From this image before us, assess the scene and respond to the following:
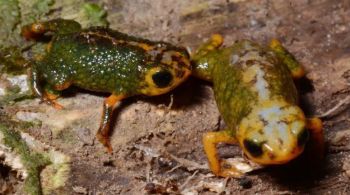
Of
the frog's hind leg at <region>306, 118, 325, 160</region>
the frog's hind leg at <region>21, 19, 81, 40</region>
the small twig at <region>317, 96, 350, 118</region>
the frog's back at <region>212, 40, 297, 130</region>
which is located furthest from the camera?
the frog's hind leg at <region>21, 19, 81, 40</region>

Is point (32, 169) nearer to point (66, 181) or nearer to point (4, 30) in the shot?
point (66, 181)

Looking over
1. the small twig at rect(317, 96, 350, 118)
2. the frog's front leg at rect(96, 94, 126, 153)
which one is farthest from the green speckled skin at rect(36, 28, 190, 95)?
the small twig at rect(317, 96, 350, 118)

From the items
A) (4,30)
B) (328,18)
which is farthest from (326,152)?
(4,30)

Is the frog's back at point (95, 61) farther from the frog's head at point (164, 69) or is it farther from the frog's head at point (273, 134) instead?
the frog's head at point (273, 134)

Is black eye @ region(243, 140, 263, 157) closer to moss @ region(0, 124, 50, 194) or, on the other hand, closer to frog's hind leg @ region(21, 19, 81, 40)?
moss @ region(0, 124, 50, 194)

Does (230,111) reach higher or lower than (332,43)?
lower

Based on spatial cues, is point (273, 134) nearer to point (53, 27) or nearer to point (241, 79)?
point (241, 79)

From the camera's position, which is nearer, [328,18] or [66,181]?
[66,181]
